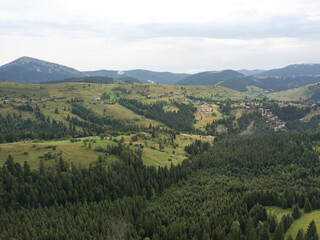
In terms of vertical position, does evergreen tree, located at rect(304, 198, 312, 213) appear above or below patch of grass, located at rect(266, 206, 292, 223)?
above

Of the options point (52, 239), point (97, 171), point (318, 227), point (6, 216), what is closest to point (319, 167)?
point (318, 227)

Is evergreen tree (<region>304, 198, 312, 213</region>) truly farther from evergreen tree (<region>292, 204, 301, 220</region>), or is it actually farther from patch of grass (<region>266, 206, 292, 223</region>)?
evergreen tree (<region>292, 204, 301, 220</region>)

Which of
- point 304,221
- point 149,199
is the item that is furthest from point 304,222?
point 149,199

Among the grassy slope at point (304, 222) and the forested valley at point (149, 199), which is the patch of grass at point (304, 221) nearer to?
the grassy slope at point (304, 222)

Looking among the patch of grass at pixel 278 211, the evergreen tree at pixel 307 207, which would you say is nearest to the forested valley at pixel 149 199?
the evergreen tree at pixel 307 207

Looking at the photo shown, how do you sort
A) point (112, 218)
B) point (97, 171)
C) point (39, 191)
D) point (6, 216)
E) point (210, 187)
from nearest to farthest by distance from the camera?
point (112, 218) → point (6, 216) → point (39, 191) → point (210, 187) → point (97, 171)

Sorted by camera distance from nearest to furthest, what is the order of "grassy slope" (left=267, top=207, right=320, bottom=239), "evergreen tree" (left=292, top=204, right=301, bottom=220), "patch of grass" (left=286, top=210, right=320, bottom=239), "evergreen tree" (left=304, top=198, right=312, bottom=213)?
"grassy slope" (left=267, top=207, right=320, bottom=239), "patch of grass" (left=286, top=210, right=320, bottom=239), "evergreen tree" (left=292, top=204, right=301, bottom=220), "evergreen tree" (left=304, top=198, right=312, bottom=213)

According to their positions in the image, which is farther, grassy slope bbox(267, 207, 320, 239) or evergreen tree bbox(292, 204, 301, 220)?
evergreen tree bbox(292, 204, 301, 220)

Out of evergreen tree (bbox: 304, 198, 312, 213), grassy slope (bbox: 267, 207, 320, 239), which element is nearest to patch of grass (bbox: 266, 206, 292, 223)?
grassy slope (bbox: 267, 207, 320, 239)

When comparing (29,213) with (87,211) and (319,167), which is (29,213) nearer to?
(87,211)

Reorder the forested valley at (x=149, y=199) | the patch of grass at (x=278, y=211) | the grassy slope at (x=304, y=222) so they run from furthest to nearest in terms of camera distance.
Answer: the patch of grass at (x=278, y=211), the forested valley at (x=149, y=199), the grassy slope at (x=304, y=222)

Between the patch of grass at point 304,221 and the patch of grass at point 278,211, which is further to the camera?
the patch of grass at point 278,211
